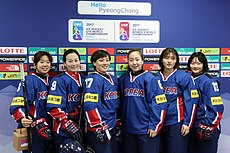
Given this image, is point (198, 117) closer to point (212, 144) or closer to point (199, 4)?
point (212, 144)

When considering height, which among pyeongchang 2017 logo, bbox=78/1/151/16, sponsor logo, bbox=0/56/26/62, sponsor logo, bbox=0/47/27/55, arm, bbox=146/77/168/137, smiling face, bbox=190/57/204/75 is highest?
pyeongchang 2017 logo, bbox=78/1/151/16

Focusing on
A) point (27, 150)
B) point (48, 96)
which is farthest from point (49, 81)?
point (27, 150)

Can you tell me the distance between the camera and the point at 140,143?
254cm

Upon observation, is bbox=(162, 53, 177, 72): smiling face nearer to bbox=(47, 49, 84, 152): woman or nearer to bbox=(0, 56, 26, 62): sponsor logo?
bbox=(47, 49, 84, 152): woman

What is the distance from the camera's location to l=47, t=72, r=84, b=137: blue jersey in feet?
8.16

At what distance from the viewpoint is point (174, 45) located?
119 inches

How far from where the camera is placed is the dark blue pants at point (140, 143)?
8.28 ft

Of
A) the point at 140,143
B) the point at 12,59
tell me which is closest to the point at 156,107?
the point at 140,143

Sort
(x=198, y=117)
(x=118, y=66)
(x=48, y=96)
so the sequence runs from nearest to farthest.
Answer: (x=48, y=96), (x=198, y=117), (x=118, y=66)

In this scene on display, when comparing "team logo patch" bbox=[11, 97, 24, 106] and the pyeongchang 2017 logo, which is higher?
the pyeongchang 2017 logo

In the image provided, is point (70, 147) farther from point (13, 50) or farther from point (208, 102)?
point (208, 102)

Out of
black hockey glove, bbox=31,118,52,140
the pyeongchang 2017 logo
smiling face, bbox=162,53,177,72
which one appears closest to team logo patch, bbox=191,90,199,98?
smiling face, bbox=162,53,177,72

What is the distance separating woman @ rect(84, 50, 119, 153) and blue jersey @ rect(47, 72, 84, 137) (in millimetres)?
151

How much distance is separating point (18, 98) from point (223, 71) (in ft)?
7.02
